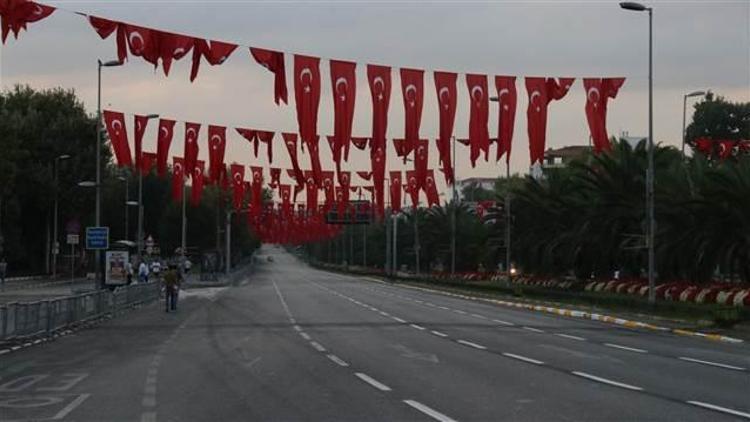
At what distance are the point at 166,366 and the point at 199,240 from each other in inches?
4117

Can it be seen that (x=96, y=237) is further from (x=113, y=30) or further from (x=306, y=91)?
(x=113, y=30)

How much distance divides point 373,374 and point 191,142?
1015 inches

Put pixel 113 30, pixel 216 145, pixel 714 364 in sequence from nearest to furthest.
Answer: pixel 714 364
pixel 113 30
pixel 216 145

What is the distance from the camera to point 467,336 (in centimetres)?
2777

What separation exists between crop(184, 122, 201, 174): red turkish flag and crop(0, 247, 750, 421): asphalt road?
11.1 metres

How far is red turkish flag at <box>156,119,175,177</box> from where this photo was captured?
39531 mm

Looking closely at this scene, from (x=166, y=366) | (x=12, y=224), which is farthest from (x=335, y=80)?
(x=12, y=224)

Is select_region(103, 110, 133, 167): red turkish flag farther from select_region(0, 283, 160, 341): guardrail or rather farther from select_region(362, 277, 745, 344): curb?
select_region(362, 277, 745, 344): curb

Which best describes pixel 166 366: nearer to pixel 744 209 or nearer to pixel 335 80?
pixel 335 80

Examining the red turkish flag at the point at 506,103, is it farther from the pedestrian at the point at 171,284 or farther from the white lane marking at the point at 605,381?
the white lane marking at the point at 605,381

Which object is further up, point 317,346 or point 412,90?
point 412,90

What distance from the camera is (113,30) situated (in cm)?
2397


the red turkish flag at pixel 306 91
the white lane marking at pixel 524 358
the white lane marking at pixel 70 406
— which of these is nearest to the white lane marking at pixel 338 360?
the white lane marking at pixel 524 358

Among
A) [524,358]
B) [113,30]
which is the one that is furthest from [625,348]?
[113,30]
